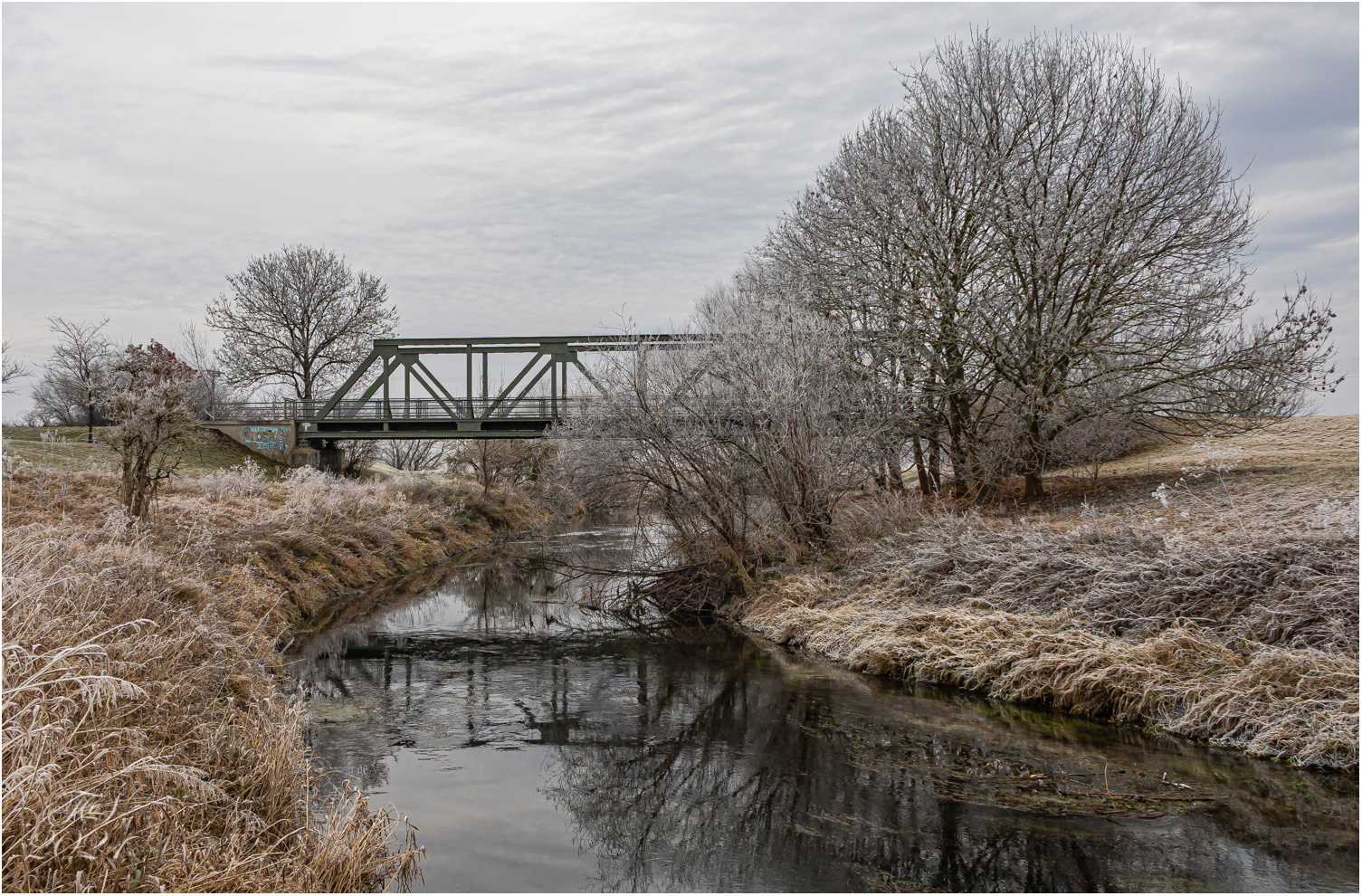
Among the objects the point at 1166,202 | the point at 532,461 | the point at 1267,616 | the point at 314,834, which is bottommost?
the point at 314,834

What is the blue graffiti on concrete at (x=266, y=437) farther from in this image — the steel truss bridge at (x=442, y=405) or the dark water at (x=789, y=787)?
the dark water at (x=789, y=787)

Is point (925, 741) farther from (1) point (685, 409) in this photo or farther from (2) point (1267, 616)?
(1) point (685, 409)

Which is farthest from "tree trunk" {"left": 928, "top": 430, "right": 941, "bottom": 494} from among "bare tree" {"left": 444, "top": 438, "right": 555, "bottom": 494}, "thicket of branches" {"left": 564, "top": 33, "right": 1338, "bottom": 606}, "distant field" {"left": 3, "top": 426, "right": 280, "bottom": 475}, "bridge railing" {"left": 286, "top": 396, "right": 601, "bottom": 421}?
"bare tree" {"left": 444, "top": 438, "right": 555, "bottom": 494}

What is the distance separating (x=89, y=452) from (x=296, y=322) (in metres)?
13.2

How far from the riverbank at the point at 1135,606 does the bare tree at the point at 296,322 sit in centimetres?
2943

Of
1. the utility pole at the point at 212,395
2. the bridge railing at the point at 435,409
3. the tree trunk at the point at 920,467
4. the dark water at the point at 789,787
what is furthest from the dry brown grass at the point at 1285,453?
the utility pole at the point at 212,395

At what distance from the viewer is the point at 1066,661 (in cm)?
1001

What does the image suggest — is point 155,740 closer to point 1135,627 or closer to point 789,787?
point 789,787

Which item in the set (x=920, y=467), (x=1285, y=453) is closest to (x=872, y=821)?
(x=920, y=467)

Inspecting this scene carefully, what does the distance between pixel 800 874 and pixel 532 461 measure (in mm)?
30107

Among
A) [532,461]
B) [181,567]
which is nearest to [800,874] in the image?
[181,567]

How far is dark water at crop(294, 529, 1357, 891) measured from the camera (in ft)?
20.6

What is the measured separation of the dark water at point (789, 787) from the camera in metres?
6.29

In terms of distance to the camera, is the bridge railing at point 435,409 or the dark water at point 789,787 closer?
the dark water at point 789,787
